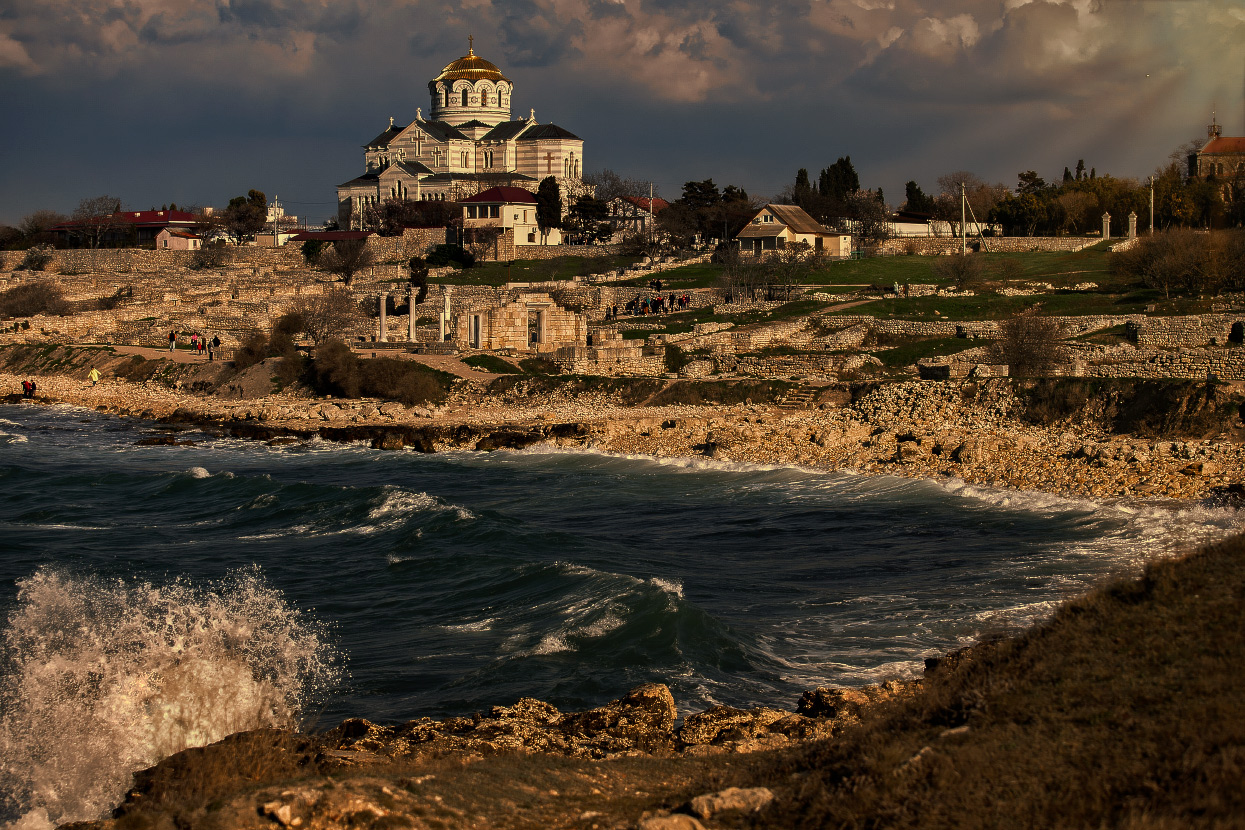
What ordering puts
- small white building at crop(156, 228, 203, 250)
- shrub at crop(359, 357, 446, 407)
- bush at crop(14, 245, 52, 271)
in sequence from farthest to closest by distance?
small white building at crop(156, 228, 203, 250)
bush at crop(14, 245, 52, 271)
shrub at crop(359, 357, 446, 407)

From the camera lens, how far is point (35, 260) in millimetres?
74438

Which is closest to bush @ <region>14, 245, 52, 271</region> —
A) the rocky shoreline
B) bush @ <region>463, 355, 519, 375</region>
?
the rocky shoreline

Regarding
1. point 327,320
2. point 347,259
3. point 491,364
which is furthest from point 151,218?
point 491,364

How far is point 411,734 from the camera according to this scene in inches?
397

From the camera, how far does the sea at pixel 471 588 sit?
11375 millimetres

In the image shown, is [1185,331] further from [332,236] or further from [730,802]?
[332,236]

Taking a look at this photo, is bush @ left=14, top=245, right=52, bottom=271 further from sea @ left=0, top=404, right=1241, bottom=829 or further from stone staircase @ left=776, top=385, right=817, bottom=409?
stone staircase @ left=776, top=385, right=817, bottom=409

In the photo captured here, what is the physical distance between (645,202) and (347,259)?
30.3m

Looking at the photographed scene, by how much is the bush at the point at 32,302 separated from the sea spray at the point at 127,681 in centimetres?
5161

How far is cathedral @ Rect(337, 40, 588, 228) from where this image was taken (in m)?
89.2

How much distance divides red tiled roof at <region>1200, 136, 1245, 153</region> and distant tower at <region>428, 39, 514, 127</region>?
57619mm

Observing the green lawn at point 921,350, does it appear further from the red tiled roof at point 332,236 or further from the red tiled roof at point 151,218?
the red tiled roof at point 151,218

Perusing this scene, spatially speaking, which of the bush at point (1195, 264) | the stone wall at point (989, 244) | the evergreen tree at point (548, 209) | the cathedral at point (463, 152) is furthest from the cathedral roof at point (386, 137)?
the bush at point (1195, 264)

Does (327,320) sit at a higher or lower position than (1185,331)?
higher
